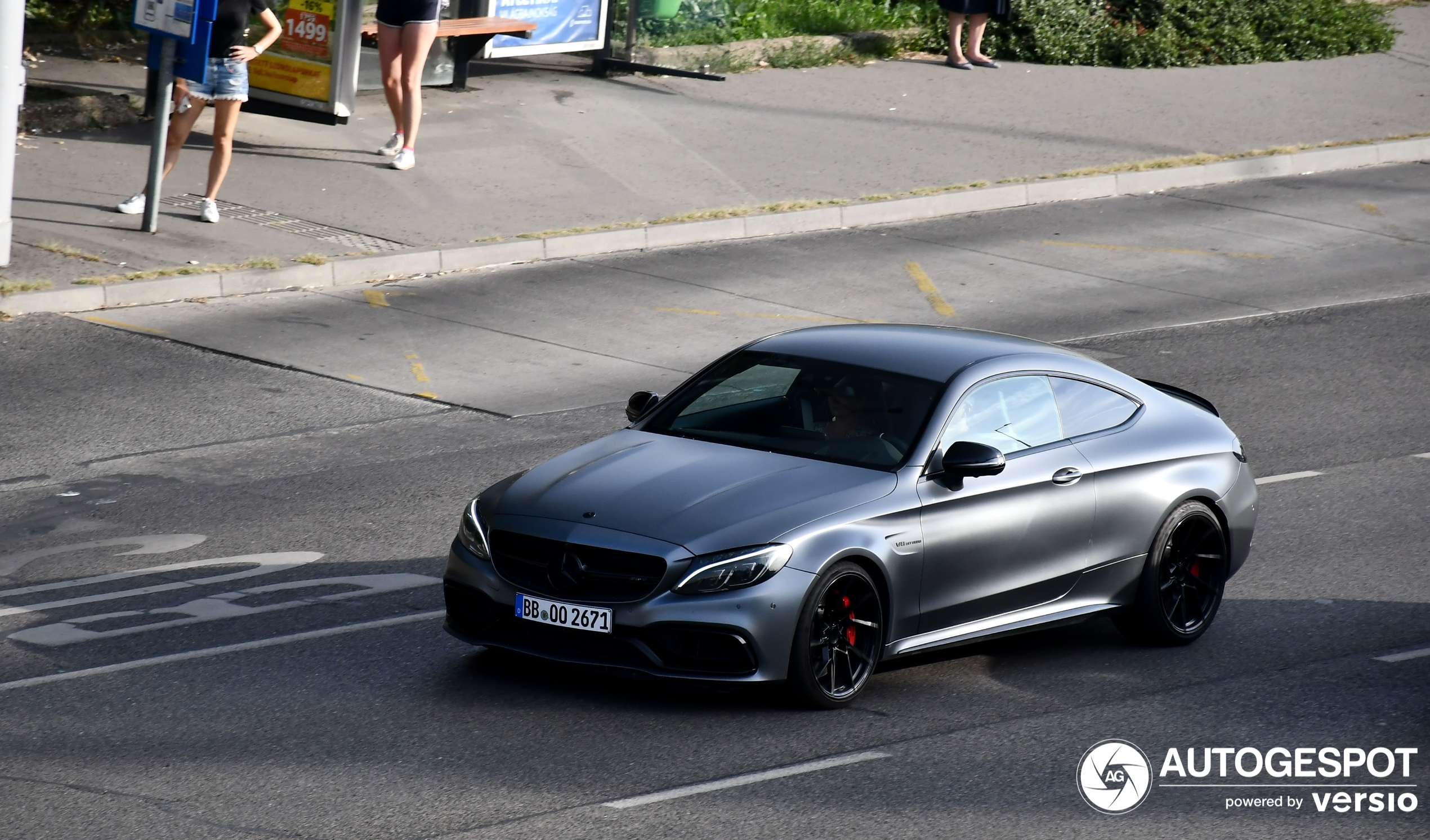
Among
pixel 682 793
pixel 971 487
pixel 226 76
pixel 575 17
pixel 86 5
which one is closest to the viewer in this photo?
pixel 682 793

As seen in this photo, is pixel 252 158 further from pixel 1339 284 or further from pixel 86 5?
pixel 1339 284

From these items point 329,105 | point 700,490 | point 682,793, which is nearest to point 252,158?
point 329,105

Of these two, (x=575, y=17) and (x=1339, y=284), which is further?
(x=575, y=17)

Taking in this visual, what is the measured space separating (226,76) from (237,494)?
552cm

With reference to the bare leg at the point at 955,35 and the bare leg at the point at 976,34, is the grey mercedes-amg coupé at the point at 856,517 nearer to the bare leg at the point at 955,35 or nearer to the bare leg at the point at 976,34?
the bare leg at the point at 955,35

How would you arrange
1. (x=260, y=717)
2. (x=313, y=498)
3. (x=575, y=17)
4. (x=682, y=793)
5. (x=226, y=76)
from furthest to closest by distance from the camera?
(x=575, y=17)
(x=226, y=76)
(x=313, y=498)
(x=260, y=717)
(x=682, y=793)

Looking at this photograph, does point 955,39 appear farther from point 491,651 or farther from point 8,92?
point 491,651

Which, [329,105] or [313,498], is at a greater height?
[329,105]

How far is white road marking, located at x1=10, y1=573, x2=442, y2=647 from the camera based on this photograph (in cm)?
752

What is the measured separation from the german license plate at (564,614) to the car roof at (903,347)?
5.57ft

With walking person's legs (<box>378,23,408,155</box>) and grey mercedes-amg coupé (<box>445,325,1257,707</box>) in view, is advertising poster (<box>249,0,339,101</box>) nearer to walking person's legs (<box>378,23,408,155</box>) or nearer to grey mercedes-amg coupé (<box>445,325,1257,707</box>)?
walking person's legs (<box>378,23,408,155</box>)

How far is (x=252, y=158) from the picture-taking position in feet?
54.5

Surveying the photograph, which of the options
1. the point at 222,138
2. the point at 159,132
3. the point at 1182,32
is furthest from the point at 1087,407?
the point at 1182,32

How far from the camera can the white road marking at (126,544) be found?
332 inches
